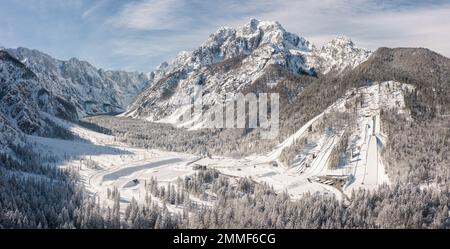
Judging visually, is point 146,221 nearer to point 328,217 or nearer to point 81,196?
point 81,196

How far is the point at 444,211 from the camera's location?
189125mm

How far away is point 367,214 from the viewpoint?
189250 millimetres
